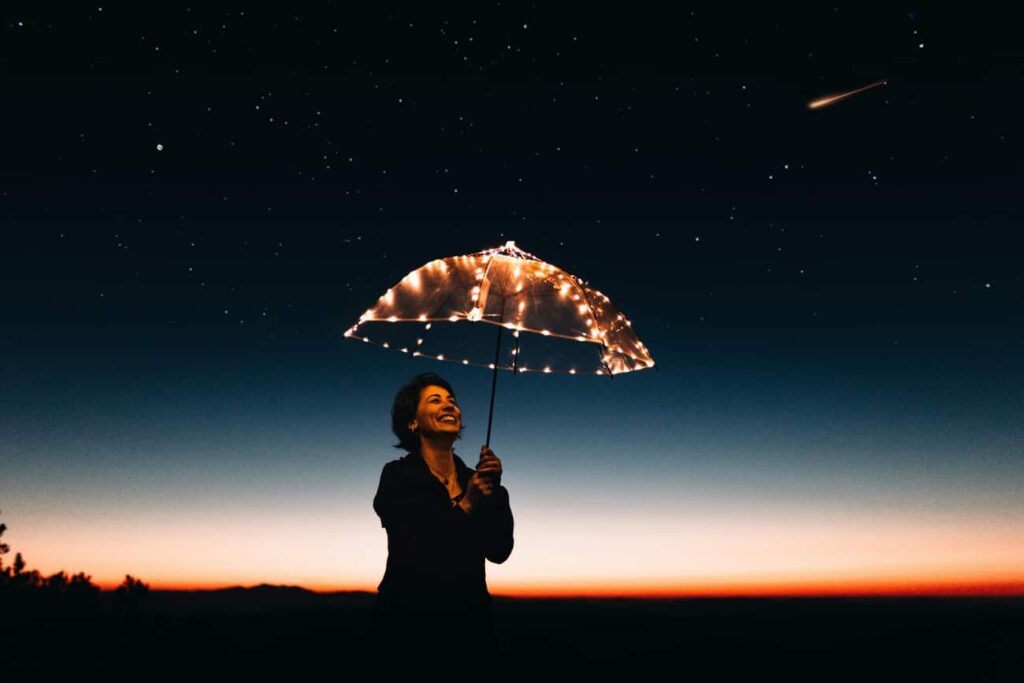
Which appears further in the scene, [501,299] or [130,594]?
[130,594]

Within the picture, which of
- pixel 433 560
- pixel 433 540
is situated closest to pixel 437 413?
pixel 433 540

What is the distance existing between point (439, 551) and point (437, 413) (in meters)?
0.85

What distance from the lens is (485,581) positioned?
12.9ft

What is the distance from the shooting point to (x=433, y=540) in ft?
12.6

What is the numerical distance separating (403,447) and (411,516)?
68 cm

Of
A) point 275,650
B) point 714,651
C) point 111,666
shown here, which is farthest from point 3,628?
point 714,651

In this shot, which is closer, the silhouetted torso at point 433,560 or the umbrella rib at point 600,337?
the silhouetted torso at point 433,560

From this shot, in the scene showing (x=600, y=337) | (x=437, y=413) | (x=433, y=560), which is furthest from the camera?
(x=600, y=337)

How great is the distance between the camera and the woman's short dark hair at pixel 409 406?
440cm

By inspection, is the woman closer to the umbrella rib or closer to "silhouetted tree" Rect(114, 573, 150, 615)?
the umbrella rib

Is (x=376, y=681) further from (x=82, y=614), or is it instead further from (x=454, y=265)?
(x=82, y=614)

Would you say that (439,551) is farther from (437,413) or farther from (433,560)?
(437,413)

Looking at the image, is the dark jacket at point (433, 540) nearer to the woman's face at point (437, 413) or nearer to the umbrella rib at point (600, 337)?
the woman's face at point (437, 413)

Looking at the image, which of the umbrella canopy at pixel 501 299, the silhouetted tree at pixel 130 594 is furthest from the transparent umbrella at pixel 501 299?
the silhouetted tree at pixel 130 594
